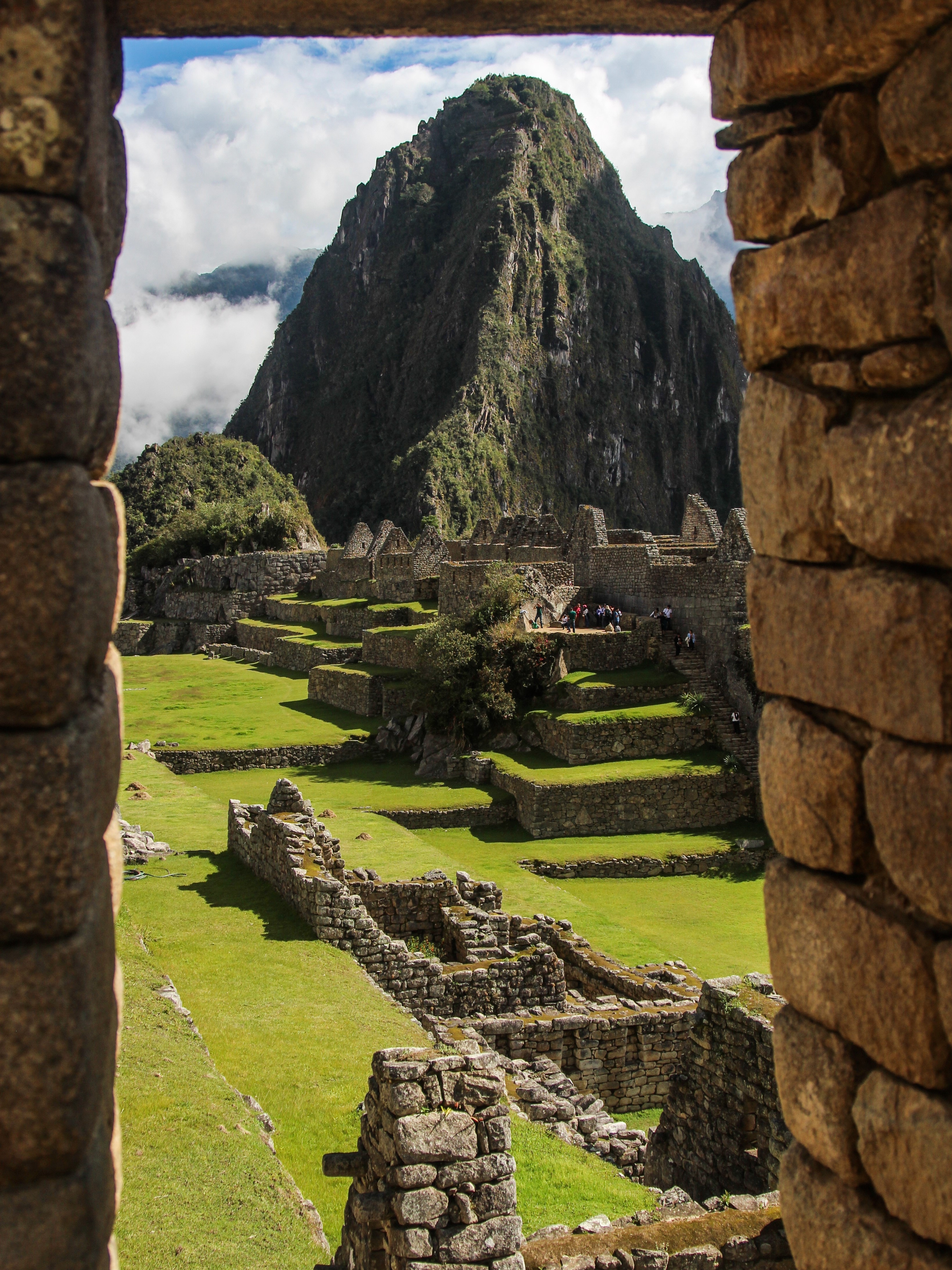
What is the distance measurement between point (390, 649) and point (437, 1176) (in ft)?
88.1

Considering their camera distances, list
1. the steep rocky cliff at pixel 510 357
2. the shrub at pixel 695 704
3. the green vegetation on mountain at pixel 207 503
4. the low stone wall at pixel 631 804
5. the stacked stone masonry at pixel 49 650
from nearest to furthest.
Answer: the stacked stone masonry at pixel 49 650 < the low stone wall at pixel 631 804 < the shrub at pixel 695 704 < the green vegetation on mountain at pixel 207 503 < the steep rocky cliff at pixel 510 357

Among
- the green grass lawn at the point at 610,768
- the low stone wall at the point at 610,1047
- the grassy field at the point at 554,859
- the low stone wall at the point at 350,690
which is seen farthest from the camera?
the low stone wall at the point at 350,690

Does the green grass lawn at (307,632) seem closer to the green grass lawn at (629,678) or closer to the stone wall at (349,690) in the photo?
the stone wall at (349,690)

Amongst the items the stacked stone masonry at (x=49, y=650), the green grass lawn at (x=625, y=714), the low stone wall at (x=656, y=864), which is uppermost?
the stacked stone masonry at (x=49, y=650)

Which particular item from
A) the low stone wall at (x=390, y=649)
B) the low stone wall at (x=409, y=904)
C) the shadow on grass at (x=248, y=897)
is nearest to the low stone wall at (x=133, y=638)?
the low stone wall at (x=390, y=649)

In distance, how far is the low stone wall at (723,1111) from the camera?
8.00 metres

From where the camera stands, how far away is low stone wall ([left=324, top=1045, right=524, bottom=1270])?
5508 mm

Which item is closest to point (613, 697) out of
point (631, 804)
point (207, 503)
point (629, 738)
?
point (629, 738)

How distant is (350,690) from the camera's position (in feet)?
101

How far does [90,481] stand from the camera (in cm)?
247

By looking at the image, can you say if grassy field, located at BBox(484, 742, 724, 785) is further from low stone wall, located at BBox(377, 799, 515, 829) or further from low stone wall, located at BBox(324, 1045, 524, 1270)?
low stone wall, located at BBox(324, 1045, 524, 1270)

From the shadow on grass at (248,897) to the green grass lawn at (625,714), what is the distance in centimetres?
982

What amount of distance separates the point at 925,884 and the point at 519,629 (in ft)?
79.5

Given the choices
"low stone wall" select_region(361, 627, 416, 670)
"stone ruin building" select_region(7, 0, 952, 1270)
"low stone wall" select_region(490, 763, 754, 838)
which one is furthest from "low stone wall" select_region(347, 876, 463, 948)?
"low stone wall" select_region(361, 627, 416, 670)
